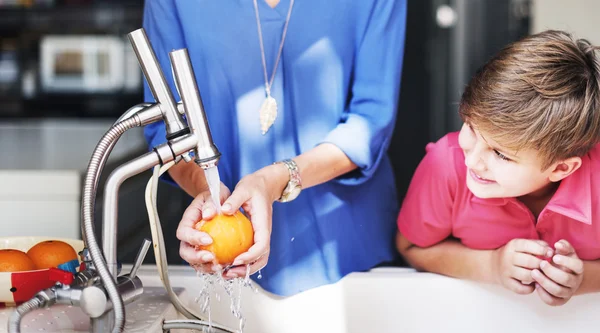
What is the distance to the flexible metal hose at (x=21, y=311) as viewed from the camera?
3.61 ft

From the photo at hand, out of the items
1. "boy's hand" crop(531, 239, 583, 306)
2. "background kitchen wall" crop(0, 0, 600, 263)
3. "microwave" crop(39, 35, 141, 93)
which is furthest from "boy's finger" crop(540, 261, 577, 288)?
"microwave" crop(39, 35, 141, 93)

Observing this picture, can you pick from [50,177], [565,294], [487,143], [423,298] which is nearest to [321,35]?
[487,143]

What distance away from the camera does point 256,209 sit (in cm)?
128

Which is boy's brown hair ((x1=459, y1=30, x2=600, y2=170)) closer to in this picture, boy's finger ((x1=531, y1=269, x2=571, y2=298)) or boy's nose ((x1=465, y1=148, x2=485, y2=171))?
boy's nose ((x1=465, y1=148, x2=485, y2=171))

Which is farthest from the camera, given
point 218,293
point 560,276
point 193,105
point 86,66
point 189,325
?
point 86,66

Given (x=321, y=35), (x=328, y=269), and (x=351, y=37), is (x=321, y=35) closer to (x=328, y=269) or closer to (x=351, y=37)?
(x=351, y=37)

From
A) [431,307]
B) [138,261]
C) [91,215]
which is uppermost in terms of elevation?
[91,215]

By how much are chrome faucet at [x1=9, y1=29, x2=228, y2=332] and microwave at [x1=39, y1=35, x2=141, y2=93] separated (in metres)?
3.13

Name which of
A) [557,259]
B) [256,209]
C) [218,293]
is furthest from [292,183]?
[557,259]

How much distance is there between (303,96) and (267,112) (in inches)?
3.0

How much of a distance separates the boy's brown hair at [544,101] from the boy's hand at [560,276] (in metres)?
0.16

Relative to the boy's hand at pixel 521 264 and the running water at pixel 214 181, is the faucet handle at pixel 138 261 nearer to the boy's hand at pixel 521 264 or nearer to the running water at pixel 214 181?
the running water at pixel 214 181

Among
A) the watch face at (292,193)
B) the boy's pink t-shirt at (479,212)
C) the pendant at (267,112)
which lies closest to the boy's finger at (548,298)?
the boy's pink t-shirt at (479,212)

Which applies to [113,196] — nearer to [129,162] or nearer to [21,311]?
[129,162]
